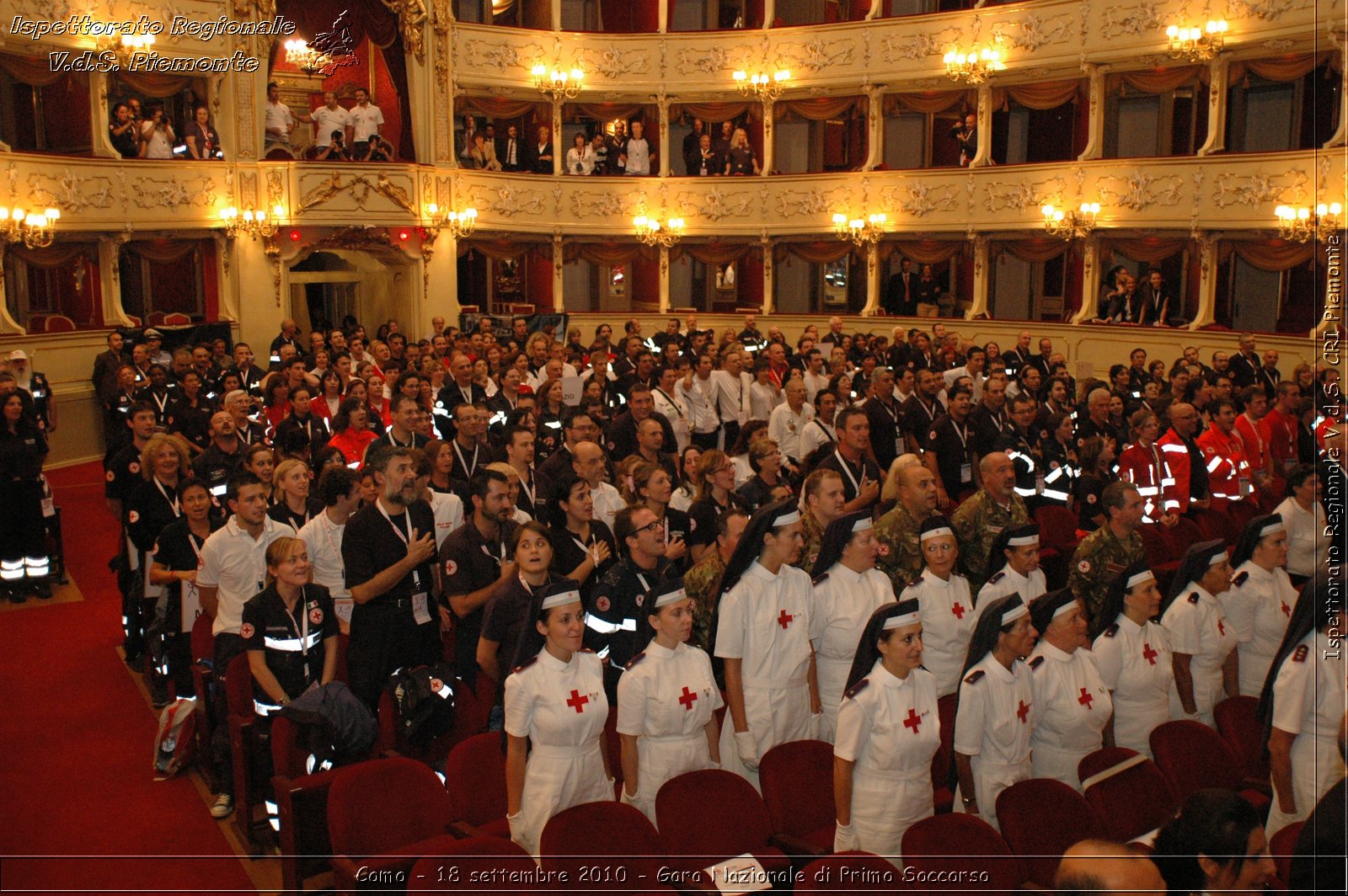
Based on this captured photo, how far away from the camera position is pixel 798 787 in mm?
5039

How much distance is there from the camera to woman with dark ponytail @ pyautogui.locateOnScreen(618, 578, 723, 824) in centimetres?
488

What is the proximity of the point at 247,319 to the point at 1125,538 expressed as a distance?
17.4 m

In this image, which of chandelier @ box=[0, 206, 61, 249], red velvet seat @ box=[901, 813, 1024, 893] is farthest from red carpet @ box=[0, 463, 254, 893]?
chandelier @ box=[0, 206, 61, 249]

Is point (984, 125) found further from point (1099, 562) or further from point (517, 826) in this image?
point (517, 826)

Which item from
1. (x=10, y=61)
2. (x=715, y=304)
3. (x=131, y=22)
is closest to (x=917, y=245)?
(x=715, y=304)

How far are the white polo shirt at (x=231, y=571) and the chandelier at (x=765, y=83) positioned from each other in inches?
713

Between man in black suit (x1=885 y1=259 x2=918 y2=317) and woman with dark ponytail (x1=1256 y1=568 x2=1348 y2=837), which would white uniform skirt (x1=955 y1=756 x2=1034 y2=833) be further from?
man in black suit (x1=885 y1=259 x2=918 y2=317)

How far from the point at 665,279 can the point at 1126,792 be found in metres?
19.8

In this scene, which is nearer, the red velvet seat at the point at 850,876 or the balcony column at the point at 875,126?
the red velvet seat at the point at 850,876

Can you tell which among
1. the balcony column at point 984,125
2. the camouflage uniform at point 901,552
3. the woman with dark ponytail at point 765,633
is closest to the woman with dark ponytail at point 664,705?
the woman with dark ponytail at point 765,633

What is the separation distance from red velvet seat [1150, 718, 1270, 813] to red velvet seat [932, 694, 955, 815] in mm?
941

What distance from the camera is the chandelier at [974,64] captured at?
20.1 m

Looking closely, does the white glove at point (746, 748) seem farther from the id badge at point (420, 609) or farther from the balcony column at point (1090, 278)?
the balcony column at point (1090, 278)

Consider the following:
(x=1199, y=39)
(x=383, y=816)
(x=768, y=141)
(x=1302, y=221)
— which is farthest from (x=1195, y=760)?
(x=768, y=141)
